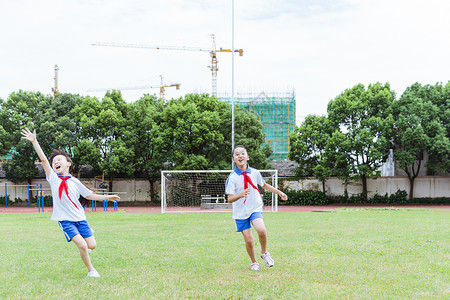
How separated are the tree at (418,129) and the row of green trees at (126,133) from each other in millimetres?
10402

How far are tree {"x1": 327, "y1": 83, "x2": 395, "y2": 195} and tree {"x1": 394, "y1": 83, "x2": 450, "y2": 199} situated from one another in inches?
34.7

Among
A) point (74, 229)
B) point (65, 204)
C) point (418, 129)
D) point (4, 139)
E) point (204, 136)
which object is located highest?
point (418, 129)

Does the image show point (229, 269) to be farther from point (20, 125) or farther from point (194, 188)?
point (20, 125)

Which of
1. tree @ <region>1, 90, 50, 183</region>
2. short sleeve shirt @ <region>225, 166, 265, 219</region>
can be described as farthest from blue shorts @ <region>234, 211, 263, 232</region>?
tree @ <region>1, 90, 50, 183</region>

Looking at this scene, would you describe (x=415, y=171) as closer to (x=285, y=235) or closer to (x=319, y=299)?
(x=285, y=235)

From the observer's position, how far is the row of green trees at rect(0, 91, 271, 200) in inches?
1372

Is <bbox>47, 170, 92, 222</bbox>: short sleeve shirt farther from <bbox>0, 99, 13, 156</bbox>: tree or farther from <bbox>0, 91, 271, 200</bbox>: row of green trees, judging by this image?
<bbox>0, 99, 13, 156</bbox>: tree

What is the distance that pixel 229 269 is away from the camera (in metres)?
7.27

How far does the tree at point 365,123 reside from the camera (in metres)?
33.9

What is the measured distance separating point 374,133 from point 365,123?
3.35 feet

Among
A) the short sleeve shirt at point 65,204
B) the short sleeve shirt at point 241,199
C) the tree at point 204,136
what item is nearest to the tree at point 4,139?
the tree at point 204,136

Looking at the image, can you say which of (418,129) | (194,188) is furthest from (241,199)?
(418,129)

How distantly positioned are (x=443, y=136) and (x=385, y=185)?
6.99m

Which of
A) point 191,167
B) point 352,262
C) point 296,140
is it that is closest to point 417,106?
point 296,140
